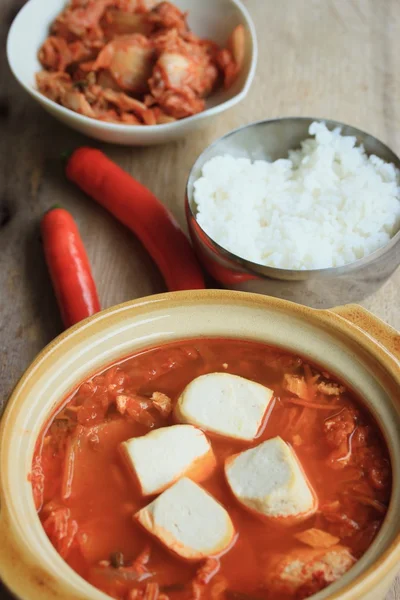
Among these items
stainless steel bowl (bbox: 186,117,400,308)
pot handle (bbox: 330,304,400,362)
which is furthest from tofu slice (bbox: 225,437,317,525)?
stainless steel bowl (bbox: 186,117,400,308)

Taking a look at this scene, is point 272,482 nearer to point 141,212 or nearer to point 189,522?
point 189,522

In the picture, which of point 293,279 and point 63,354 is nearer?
point 63,354

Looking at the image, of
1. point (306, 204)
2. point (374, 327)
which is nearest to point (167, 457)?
point (374, 327)

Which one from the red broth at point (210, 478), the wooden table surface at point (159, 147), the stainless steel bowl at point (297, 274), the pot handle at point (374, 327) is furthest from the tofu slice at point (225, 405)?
the wooden table surface at point (159, 147)

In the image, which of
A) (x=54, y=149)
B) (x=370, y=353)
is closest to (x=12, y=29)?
(x=54, y=149)

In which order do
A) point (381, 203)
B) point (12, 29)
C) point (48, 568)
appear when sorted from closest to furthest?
point (48, 568), point (381, 203), point (12, 29)

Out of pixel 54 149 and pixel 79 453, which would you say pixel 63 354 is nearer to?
pixel 79 453

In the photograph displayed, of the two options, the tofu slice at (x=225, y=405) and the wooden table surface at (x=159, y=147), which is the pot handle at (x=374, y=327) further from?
the wooden table surface at (x=159, y=147)

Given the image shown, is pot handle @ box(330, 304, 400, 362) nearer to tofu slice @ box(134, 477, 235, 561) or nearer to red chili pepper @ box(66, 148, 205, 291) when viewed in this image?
tofu slice @ box(134, 477, 235, 561)
